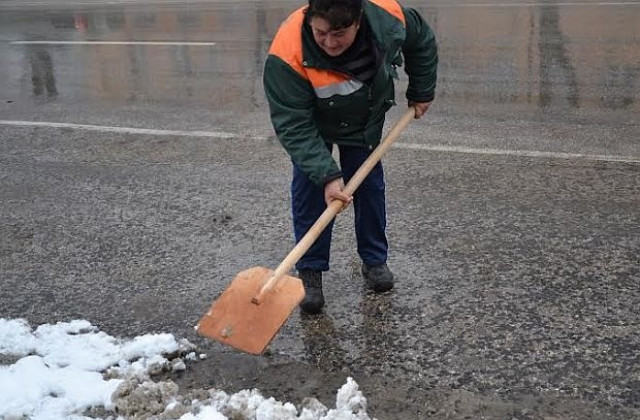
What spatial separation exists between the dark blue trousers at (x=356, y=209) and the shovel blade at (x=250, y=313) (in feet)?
1.42

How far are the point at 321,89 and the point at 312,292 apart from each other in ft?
2.84

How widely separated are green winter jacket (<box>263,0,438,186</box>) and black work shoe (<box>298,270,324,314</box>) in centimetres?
55

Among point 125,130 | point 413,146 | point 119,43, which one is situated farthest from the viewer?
point 119,43

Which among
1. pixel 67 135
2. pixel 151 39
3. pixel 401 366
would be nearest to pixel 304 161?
pixel 401 366

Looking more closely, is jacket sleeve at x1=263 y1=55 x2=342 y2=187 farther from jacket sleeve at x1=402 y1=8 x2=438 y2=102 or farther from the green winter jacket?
jacket sleeve at x1=402 y1=8 x2=438 y2=102

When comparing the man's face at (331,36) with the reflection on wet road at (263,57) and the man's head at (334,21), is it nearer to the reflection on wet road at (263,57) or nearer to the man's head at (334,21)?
the man's head at (334,21)

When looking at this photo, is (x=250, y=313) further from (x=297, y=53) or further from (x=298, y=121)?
(x=297, y=53)

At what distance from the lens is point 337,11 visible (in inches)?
101

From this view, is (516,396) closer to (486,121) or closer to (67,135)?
(486,121)

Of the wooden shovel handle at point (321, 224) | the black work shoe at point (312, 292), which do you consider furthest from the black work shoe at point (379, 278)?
the wooden shovel handle at point (321, 224)

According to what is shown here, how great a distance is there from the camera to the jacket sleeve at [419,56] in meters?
3.04

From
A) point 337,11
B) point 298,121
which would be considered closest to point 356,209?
point 298,121

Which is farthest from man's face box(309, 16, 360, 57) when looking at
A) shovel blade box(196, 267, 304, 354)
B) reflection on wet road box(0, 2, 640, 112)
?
reflection on wet road box(0, 2, 640, 112)

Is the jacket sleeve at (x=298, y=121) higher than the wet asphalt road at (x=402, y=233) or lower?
higher
